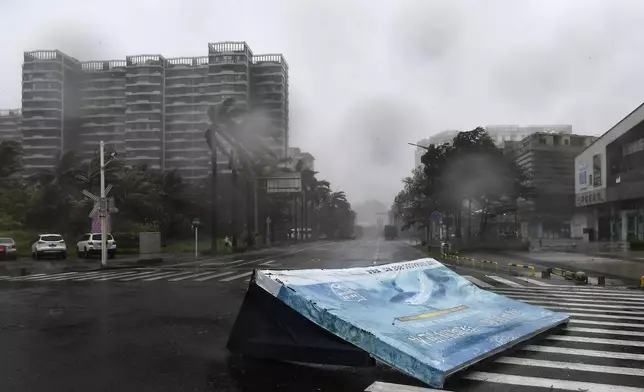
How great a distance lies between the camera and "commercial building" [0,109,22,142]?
32.8 meters

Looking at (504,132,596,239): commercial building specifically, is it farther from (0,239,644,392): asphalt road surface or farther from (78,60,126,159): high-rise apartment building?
(0,239,644,392): asphalt road surface

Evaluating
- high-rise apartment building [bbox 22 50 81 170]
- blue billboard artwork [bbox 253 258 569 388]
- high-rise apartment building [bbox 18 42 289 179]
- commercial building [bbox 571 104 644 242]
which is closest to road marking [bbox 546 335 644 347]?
blue billboard artwork [bbox 253 258 569 388]

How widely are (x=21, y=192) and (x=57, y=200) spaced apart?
5737 millimetres

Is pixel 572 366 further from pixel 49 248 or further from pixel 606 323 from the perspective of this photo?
pixel 49 248

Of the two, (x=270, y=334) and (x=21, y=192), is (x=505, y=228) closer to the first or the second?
(x=21, y=192)

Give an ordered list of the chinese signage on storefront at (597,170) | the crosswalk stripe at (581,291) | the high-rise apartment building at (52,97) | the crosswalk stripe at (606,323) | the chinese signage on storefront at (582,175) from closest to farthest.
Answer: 1. the crosswalk stripe at (606,323)
2. the crosswalk stripe at (581,291)
3. the high-rise apartment building at (52,97)
4. the chinese signage on storefront at (597,170)
5. the chinese signage on storefront at (582,175)

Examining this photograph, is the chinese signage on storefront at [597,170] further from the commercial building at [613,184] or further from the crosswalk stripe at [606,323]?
the crosswalk stripe at [606,323]

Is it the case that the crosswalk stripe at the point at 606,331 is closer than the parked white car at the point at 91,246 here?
Yes

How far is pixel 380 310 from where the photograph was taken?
217 inches

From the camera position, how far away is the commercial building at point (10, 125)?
3281cm

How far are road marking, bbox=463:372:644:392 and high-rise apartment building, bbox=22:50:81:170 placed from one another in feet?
66.3

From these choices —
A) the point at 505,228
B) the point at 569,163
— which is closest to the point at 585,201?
the point at 569,163

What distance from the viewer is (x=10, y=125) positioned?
3375 cm

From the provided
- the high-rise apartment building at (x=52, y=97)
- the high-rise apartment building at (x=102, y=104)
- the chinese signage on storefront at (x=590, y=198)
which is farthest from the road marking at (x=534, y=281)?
the chinese signage on storefront at (x=590, y=198)
